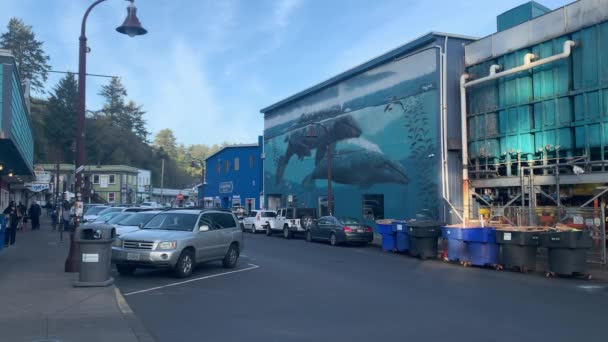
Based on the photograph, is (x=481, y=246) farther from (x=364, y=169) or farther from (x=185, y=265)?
(x=364, y=169)

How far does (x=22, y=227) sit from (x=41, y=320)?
27.0 m

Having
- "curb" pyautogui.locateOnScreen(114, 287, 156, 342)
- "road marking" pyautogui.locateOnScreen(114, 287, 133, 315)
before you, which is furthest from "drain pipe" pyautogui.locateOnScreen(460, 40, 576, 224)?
"curb" pyautogui.locateOnScreen(114, 287, 156, 342)

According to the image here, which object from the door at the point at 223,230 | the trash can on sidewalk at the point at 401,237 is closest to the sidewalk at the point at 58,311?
the door at the point at 223,230

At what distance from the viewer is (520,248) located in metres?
16.0

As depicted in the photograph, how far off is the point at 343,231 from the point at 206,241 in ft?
38.7

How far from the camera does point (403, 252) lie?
22.2 m

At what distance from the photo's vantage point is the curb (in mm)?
7364

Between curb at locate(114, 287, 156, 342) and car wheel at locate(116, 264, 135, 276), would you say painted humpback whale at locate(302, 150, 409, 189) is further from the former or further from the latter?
curb at locate(114, 287, 156, 342)

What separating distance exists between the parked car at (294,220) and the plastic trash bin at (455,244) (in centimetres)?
1160

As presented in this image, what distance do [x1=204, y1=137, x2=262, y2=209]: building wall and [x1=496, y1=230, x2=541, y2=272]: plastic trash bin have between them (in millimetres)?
34895

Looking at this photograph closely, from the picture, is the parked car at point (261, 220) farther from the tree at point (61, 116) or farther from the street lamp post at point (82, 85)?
the tree at point (61, 116)

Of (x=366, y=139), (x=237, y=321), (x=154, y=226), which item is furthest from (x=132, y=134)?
(x=237, y=321)

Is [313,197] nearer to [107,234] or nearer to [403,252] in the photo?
[403,252]

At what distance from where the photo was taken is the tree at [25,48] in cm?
7656
